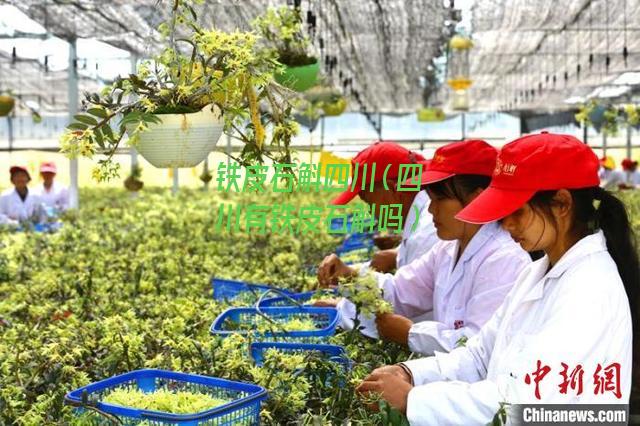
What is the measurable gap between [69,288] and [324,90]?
803 cm

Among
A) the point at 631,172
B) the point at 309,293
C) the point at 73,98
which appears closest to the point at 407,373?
the point at 309,293

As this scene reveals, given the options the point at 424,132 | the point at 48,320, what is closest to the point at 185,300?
the point at 48,320

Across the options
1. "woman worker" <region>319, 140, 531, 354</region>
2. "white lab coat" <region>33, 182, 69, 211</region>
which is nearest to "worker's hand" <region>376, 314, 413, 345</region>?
"woman worker" <region>319, 140, 531, 354</region>

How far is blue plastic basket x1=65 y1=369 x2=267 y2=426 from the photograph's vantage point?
6.42ft

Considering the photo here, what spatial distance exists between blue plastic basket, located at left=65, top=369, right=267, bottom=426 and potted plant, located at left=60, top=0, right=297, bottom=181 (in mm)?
580

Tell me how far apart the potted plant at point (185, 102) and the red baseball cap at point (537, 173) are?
77 cm

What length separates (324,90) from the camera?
12180mm

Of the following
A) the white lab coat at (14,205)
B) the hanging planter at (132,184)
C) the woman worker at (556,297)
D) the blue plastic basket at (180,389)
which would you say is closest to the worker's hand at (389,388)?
the woman worker at (556,297)

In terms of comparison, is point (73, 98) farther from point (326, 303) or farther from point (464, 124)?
point (464, 124)

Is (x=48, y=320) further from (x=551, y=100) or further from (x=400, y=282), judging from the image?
(x=551, y=100)

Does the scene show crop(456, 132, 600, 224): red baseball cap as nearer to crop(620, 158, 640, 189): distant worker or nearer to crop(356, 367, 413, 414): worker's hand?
crop(356, 367, 413, 414): worker's hand

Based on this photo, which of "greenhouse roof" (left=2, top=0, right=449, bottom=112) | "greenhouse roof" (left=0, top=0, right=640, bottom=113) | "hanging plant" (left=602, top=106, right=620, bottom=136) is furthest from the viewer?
"hanging plant" (left=602, top=106, right=620, bottom=136)

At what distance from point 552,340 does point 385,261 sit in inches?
119

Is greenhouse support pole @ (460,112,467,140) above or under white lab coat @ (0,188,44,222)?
above
